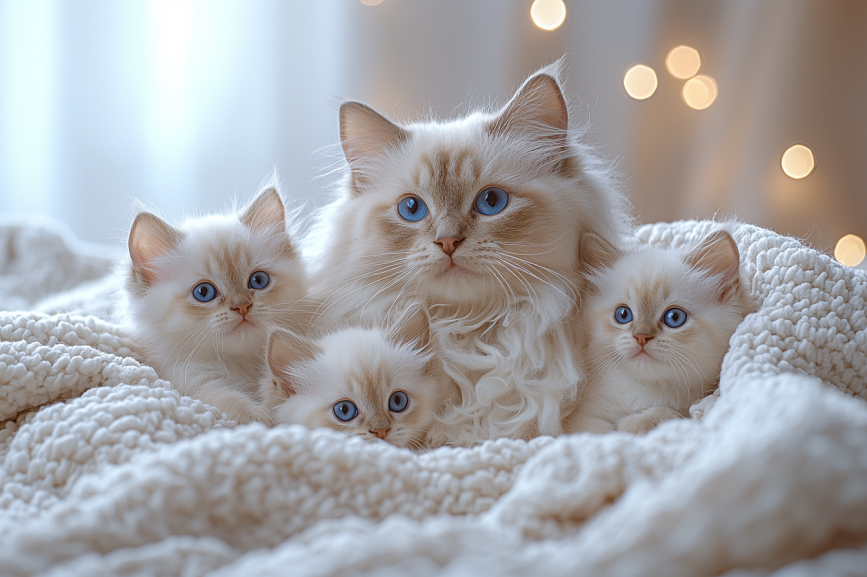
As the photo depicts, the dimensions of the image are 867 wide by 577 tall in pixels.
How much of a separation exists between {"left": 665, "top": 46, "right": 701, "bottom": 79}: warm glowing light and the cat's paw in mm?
2187

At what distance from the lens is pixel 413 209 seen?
1.27 metres

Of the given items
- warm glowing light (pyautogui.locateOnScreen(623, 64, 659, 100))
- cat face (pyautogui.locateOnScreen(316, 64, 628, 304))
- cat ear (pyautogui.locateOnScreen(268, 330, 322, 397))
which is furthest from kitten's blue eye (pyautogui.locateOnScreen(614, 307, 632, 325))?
warm glowing light (pyautogui.locateOnScreen(623, 64, 659, 100))

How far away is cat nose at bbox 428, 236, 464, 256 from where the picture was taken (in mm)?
1175

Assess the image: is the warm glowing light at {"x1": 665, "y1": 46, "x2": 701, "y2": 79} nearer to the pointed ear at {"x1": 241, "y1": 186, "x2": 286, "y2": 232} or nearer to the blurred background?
the blurred background

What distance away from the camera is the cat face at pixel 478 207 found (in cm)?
120

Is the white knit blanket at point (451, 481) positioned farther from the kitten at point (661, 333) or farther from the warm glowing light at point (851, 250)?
the warm glowing light at point (851, 250)

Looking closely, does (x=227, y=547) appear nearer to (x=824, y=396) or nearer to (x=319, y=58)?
(x=824, y=396)

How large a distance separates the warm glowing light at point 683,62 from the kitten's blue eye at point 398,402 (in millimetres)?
2316

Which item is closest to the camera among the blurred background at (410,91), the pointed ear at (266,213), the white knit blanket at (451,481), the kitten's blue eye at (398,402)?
the white knit blanket at (451,481)

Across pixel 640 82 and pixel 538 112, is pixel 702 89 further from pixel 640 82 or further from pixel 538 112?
pixel 538 112

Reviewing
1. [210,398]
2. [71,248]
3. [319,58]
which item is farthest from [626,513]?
[319,58]

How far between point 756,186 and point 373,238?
222 cm

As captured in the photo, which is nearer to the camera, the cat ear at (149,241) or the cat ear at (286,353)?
the cat ear at (286,353)

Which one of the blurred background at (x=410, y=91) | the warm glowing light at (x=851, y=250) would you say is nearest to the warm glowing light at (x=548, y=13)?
the blurred background at (x=410, y=91)
